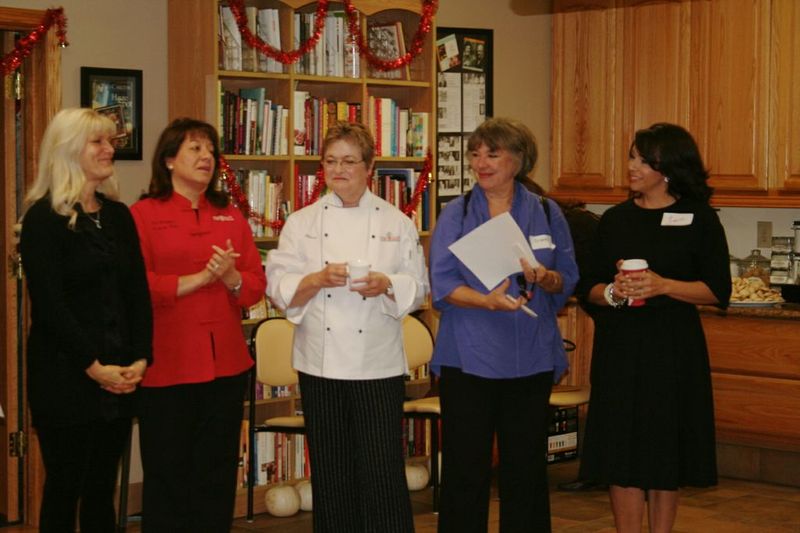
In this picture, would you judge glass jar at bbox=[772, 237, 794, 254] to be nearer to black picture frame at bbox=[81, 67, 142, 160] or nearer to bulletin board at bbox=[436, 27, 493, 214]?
bulletin board at bbox=[436, 27, 493, 214]

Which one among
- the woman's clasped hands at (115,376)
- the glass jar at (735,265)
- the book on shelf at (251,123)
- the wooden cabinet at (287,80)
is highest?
the wooden cabinet at (287,80)

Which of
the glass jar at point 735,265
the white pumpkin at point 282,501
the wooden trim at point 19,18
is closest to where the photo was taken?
the wooden trim at point 19,18

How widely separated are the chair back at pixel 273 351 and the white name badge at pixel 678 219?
1785mm

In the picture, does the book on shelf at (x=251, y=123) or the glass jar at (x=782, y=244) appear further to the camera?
the glass jar at (x=782, y=244)

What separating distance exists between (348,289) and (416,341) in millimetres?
1625

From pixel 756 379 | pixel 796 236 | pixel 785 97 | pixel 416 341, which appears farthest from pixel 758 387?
pixel 416 341

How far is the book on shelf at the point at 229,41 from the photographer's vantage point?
5156 millimetres

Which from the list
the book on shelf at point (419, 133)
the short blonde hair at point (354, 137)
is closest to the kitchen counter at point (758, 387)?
the book on shelf at point (419, 133)

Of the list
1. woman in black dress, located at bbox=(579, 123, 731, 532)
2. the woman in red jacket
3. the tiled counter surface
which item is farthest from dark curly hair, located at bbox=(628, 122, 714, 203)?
the tiled counter surface

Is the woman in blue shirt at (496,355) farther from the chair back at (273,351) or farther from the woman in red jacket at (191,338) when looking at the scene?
the chair back at (273,351)

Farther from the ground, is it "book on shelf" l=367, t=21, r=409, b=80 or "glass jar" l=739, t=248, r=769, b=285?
"book on shelf" l=367, t=21, r=409, b=80

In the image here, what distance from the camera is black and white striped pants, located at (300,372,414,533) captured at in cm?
381

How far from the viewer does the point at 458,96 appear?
6402 millimetres

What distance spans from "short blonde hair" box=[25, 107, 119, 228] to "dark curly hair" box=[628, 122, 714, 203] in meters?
1.69
